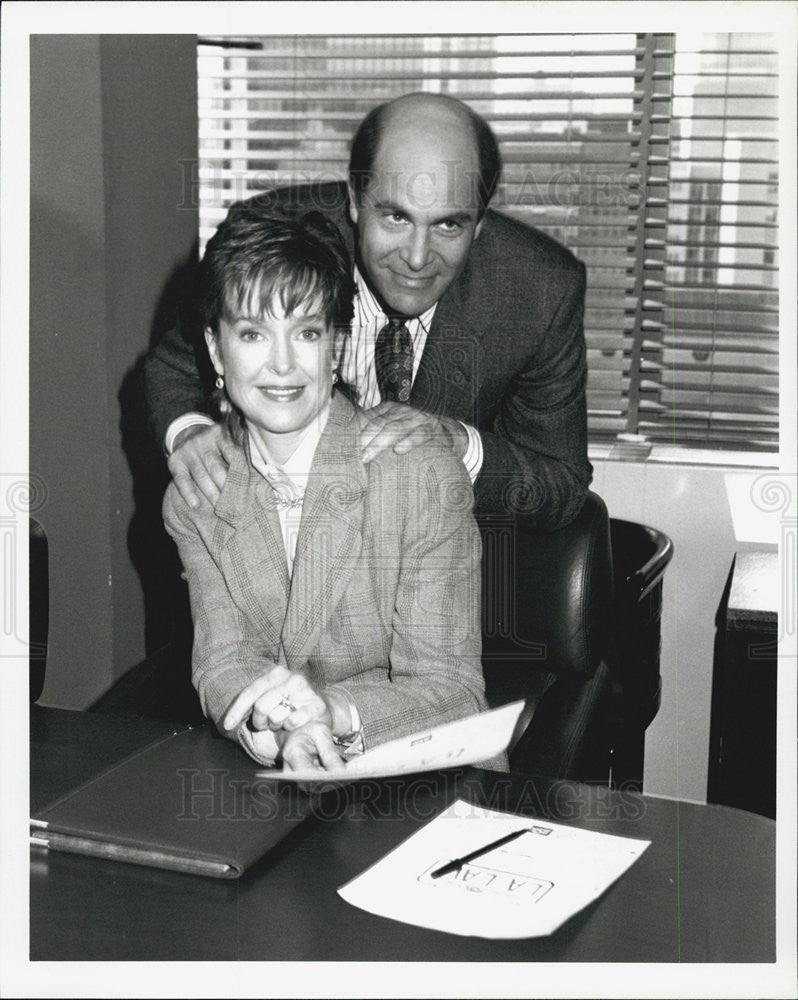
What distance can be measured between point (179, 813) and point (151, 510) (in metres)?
0.91

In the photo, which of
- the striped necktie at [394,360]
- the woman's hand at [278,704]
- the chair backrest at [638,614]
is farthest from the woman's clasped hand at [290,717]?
the chair backrest at [638,614]

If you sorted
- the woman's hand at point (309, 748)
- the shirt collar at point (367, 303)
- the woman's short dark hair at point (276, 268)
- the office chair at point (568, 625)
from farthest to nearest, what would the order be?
the office chair at point (568, 625) < the shirt collar at point (367, 303) < the woman's short dark hair at point (276, 268) < the woman's hand at point (309, 748)

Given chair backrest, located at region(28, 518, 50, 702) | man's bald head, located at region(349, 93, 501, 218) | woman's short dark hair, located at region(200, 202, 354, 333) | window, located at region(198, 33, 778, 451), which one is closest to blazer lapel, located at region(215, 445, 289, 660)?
woman's short dark hair, located at region(200, 202, 354, 333)

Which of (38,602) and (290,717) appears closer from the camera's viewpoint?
(290,717)

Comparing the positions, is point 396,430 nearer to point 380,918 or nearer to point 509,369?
point 509,369

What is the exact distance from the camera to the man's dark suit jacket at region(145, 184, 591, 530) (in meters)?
1.60

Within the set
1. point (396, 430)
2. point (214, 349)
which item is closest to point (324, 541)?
point (396, 430)

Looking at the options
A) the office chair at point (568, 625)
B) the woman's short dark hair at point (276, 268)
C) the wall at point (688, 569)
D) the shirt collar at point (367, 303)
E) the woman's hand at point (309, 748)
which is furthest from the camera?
the wall at point (688, 569)

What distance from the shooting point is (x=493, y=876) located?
3.11 ft

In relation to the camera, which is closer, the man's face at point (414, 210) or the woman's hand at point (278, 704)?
the woman's hand at point (278, 704)

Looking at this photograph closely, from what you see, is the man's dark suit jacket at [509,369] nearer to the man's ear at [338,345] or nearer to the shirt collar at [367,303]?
the shirt collar at [367,303]

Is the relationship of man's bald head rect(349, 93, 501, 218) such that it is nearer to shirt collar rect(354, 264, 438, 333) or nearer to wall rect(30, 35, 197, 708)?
shirt collar rect(354, 264, 438, 333)

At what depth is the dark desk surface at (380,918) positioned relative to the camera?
0.88m

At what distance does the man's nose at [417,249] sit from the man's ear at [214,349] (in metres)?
0.31
